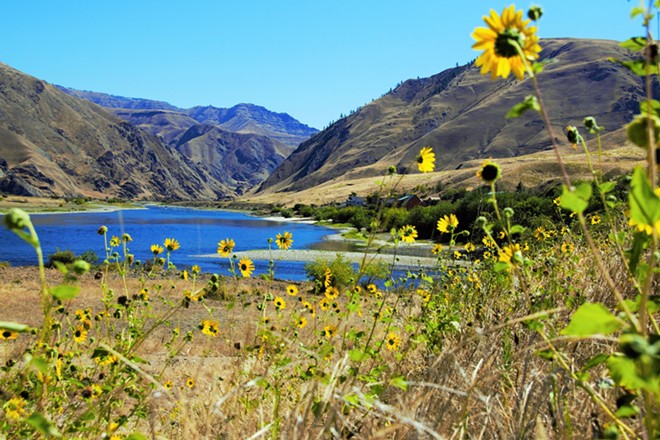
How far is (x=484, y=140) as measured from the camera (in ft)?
446

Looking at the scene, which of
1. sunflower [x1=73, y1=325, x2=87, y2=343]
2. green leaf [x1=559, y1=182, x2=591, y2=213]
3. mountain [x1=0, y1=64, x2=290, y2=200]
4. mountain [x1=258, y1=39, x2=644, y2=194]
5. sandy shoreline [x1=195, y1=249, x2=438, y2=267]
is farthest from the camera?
A: mountain [x1=0, y1=64, x2=290, y2=200]

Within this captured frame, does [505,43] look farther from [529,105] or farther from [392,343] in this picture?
[392,343]

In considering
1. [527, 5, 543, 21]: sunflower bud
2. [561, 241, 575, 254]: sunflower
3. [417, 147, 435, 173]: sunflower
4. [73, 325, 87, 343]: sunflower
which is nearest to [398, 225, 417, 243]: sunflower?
[417, 147, 435, 173]: sunflower

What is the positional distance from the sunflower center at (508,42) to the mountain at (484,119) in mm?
113243

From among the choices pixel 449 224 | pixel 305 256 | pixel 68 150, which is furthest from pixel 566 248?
pixel 68 150

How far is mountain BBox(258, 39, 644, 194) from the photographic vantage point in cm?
12781

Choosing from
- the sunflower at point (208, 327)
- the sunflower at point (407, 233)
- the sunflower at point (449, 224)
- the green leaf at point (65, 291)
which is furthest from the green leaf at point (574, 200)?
the sunflower at point (208, 327)

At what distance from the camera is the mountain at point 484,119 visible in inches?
5032

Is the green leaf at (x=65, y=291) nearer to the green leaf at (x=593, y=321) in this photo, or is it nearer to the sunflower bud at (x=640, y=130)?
the green leaf at (x=593, y=321)

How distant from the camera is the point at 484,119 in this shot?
476 ft

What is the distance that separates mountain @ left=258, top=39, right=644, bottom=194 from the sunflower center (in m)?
113

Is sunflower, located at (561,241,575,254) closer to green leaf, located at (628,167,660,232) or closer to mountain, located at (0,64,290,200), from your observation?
green leaf, located at (628,167,660,232)

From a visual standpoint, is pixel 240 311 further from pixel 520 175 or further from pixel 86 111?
pixel 86 111

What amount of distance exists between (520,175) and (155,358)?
2587 inches
